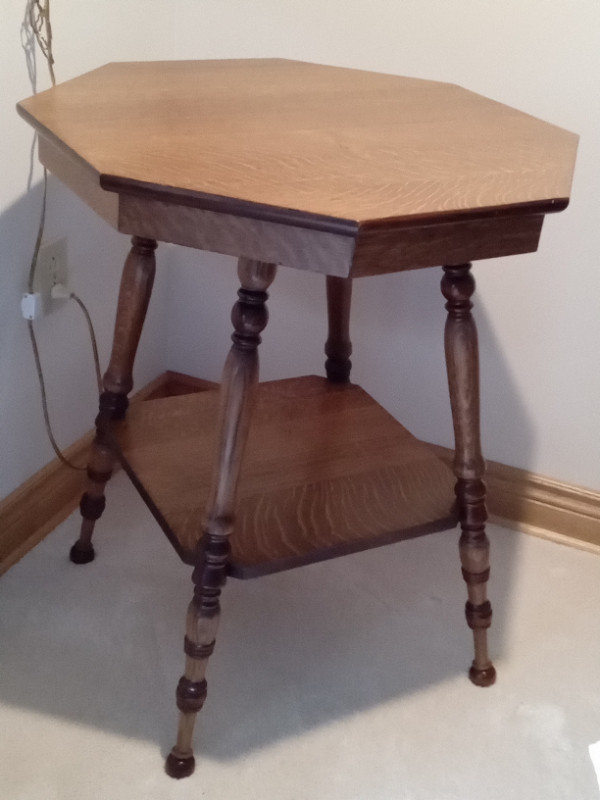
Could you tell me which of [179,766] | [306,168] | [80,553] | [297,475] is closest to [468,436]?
[297,475]

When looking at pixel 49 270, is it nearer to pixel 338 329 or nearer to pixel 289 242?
pixel 338 329

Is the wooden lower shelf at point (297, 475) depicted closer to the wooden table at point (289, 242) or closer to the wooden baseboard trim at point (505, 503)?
the wooden table at point (289, 242)

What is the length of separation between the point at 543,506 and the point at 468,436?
0.46 m

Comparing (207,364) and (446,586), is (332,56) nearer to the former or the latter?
(207,364)

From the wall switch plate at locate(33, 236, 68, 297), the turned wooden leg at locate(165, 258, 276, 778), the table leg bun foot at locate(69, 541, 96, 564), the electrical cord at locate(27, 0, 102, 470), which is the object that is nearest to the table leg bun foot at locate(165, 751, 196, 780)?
the turned wooden leg at locate(165, 258, 276, 778)

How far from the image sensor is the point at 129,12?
3.51ft

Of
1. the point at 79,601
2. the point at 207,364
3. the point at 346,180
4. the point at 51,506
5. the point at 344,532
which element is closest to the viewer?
the point at 346,180

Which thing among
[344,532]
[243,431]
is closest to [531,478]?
[344,532]

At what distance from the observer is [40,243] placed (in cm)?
98

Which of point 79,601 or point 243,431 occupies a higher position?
point 243,431

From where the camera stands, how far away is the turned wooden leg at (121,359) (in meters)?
0.90

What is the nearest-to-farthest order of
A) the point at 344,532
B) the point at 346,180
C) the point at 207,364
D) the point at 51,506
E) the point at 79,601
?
1. the point at 346,180
2. the point at 344,532
3. the point at 79,601
4. the point at 51,506
5. the point at 207,364

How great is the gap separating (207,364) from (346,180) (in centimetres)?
78

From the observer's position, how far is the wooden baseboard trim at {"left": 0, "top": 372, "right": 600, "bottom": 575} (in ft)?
3.53
